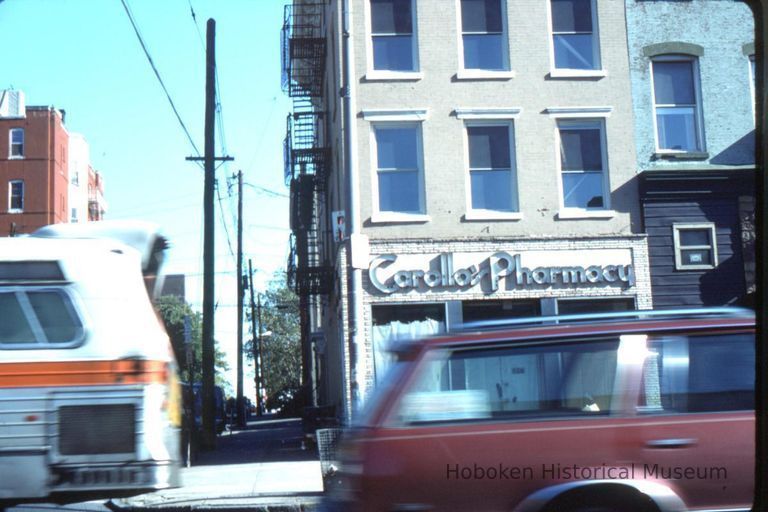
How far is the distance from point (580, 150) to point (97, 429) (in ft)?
45.6

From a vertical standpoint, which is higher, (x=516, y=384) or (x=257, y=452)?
(x=516, y=384)

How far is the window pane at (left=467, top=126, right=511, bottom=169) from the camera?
66.4ft

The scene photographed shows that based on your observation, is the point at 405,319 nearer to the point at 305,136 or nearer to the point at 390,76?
the point at 390,76

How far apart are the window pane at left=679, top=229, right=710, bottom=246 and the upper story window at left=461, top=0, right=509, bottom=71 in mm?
5176

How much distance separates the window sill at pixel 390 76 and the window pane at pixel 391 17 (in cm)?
102

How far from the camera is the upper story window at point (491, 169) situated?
20.2 m

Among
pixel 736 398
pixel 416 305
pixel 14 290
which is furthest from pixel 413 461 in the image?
pixel 416 305

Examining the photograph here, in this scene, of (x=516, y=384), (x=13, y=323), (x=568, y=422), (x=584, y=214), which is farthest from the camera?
(x=584, y=214)

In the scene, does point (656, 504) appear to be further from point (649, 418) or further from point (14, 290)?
point (14, 290)

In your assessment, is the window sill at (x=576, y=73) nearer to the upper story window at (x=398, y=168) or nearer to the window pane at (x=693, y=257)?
the upper story window at (x=398, y=168)

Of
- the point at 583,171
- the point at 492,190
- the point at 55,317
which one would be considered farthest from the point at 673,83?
the point at 55,317

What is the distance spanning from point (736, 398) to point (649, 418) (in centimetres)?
55

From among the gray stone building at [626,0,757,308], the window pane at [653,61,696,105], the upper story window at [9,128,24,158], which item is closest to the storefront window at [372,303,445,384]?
the gray stone building at [626,0,757,308]

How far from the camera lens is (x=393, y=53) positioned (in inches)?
807
